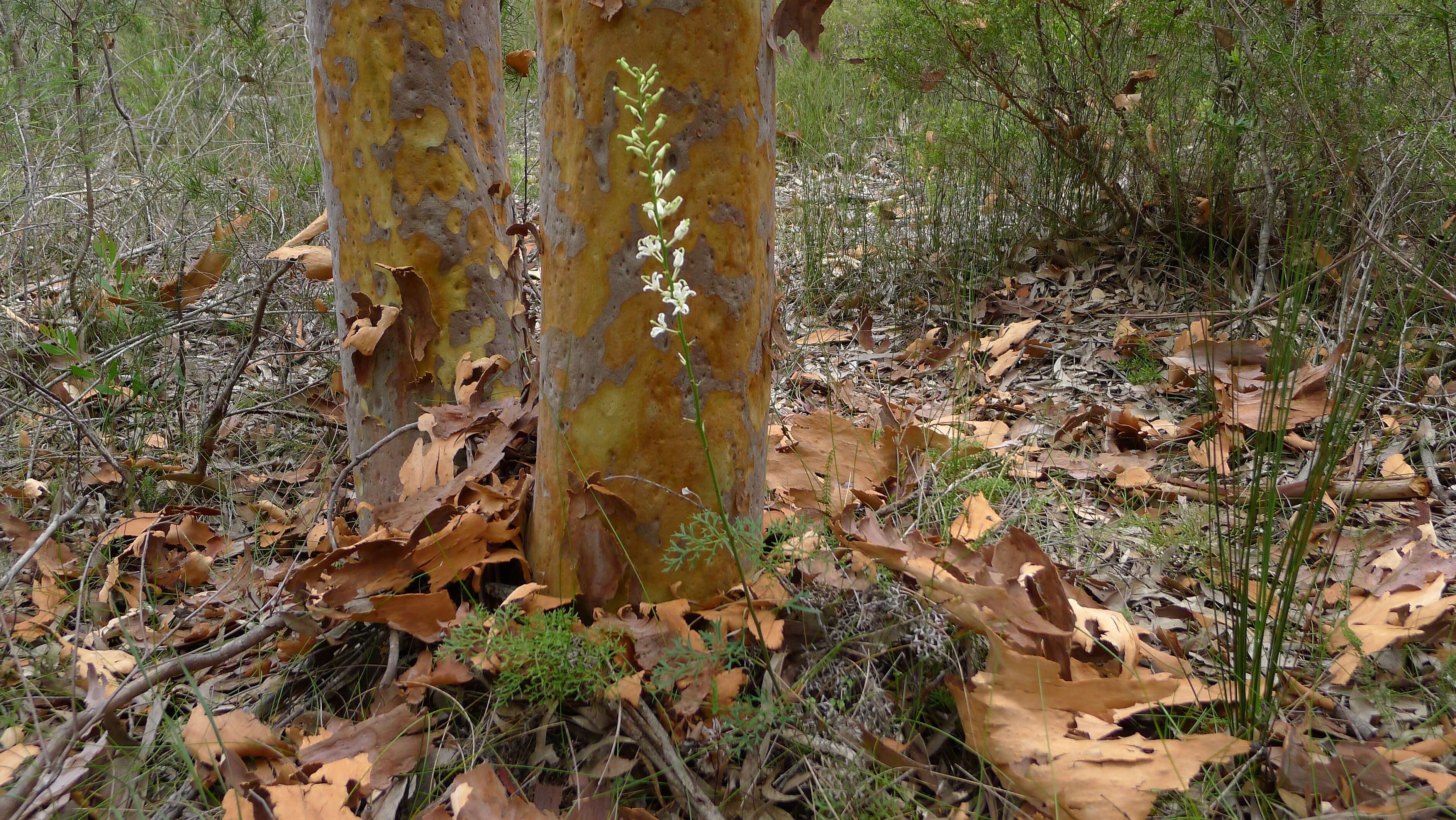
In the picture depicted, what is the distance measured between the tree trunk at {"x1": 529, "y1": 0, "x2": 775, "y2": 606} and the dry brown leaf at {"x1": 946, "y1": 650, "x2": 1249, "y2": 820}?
1.77 ft

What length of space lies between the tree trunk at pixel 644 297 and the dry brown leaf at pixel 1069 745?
541 mm

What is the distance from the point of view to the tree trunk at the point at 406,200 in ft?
6.80

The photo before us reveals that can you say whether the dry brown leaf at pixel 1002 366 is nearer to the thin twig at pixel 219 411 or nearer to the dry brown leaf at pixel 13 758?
the thin twig at pixel 219 411

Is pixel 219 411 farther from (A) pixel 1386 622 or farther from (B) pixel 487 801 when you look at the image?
(A) pixel 1386 622

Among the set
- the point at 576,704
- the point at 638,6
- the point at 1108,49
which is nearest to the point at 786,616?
the point at 576,704

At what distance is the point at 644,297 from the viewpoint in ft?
5.15

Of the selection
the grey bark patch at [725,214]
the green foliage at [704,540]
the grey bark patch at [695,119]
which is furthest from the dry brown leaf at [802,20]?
the green foliage at [704,540]

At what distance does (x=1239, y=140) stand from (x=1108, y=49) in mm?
811

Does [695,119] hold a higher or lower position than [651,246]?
higher

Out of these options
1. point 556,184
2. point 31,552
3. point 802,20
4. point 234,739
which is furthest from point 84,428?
point 802,20

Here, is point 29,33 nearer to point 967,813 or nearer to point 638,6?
point 638,6

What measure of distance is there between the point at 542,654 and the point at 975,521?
1179 millimetres

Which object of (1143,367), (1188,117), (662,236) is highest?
(1188,117)

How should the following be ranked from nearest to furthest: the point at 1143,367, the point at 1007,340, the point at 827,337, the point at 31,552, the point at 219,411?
the point at 31,552, the point at 219,411, the point at 1143,367, the point at 1007,340, the point at 827,337
